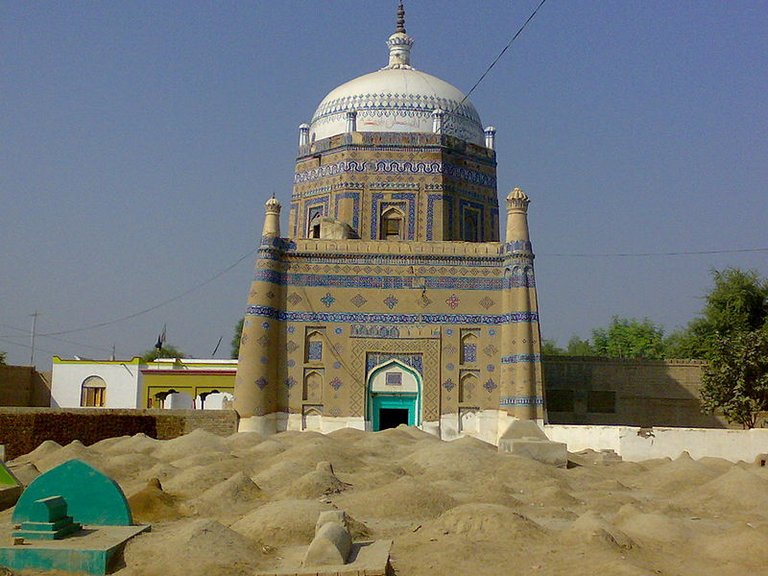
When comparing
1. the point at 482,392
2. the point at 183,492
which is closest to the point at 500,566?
the point at 183,492

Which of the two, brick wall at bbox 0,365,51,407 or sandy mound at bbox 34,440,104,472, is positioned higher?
brick wall at bbox 0,365,51,407

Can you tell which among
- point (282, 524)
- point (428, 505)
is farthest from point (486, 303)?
point (282, 524)

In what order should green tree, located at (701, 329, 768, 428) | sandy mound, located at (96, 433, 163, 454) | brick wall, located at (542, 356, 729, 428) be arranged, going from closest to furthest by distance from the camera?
sandy mound, located at (96, 433, 163, 454), green tree, located at (701, 329, 768, 428), brick wall, located at (542, 356, 729, 428)

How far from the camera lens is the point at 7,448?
2589cm

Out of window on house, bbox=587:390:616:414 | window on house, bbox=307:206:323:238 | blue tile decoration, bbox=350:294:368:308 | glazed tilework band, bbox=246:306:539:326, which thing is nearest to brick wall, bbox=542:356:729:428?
window on house, bbox=587:390:616:414

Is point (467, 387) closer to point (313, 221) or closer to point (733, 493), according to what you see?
point (313, 221)

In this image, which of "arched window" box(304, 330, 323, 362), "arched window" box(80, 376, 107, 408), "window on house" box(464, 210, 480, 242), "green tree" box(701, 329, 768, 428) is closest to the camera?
"green tree" box(701, 329, 768, 428)

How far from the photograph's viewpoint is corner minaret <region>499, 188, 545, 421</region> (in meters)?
27.9

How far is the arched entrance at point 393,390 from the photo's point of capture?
2911 cm

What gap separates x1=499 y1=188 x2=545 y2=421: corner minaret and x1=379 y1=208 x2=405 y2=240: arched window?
4.35 meters

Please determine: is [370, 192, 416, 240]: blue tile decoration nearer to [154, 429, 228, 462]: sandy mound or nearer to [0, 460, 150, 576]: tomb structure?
[154, 429, 228, 462]: sandy mound

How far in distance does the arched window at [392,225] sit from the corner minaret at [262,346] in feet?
14.2

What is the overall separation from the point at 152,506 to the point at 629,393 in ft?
69.9

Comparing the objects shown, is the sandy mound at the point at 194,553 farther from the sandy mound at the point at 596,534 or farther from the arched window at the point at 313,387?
the arched window at the point at 313,387
